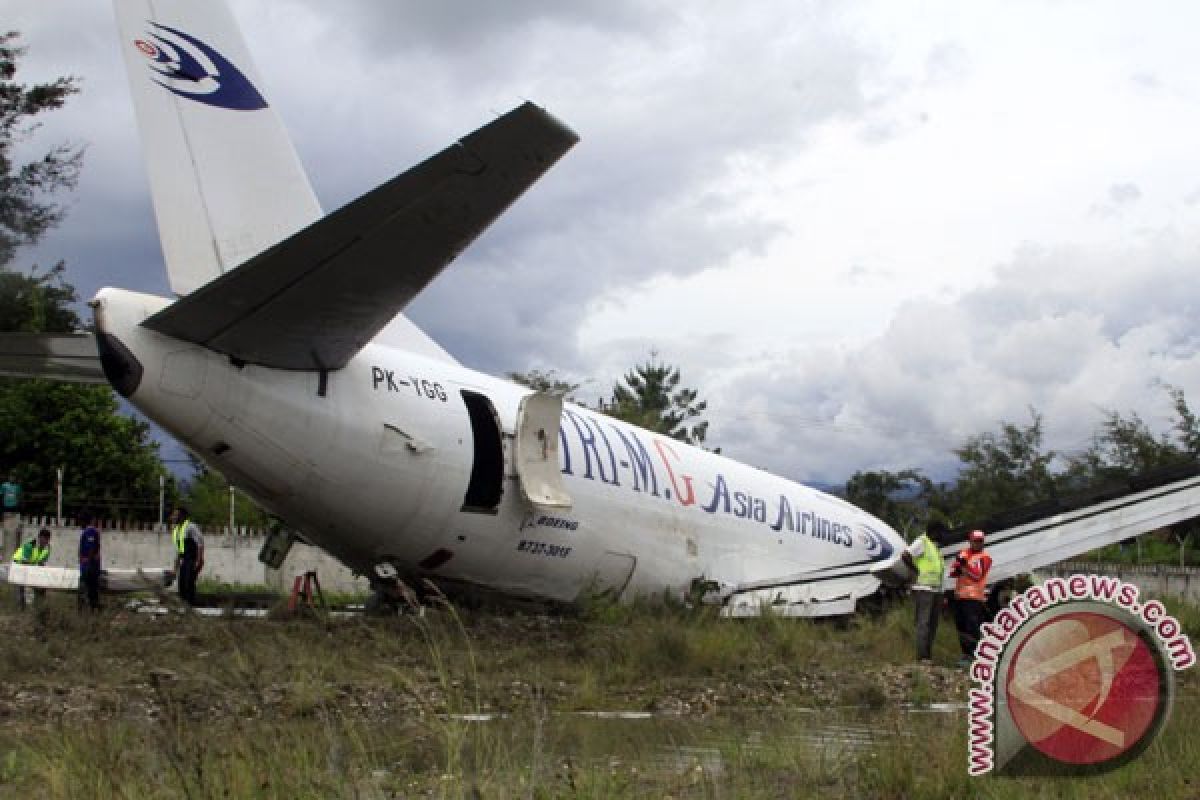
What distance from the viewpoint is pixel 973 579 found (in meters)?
13.9

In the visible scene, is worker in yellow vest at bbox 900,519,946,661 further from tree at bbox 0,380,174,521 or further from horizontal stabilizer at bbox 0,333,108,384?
tree at bbox 0,380,174,521

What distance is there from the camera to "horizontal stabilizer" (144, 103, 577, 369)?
26.7 feet

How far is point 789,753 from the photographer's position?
5.88 meters

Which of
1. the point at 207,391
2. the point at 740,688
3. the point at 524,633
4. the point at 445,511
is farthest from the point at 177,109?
the point at 740,688

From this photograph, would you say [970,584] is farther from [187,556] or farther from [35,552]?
[35,552]

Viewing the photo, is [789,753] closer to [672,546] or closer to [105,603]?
[672,546]

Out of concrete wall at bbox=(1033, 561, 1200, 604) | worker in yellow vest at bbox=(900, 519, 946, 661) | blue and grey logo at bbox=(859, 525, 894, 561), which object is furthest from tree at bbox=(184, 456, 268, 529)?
worker in yellow vest at bbox=(900, 519, 946, 661)

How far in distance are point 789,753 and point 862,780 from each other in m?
0.41

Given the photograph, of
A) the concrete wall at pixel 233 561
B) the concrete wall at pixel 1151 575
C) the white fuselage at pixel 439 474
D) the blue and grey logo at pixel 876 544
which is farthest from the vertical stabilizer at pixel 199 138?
the concrete wall at pixel 1151 575

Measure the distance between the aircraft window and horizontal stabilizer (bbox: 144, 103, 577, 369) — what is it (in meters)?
1.96

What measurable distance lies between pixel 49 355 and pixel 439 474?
3386mm

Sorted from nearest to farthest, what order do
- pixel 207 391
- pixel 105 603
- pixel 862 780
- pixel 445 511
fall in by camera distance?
pixel 862 780 → pixel 207 391 → pixel 445 511 → pixel 105 603

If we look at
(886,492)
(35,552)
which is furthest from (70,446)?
(886,492)

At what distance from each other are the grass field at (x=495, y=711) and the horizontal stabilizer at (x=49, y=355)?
2.07 meters
